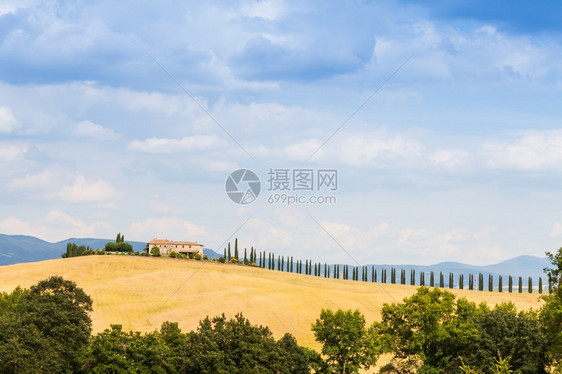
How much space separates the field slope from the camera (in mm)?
102625

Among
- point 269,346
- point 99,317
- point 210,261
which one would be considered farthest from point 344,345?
point 210,261

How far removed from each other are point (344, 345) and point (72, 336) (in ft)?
92.4

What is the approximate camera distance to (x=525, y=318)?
68.8 metres

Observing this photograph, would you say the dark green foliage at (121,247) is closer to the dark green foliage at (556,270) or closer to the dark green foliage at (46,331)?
the dark green foliage at (46,331)

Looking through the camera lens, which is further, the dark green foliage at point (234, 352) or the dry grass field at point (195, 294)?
the dry grass field at point (195, 294)

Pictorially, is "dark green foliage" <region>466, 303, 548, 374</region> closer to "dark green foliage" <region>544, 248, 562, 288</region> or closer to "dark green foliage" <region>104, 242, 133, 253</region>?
"dark green foliage" <region>544, 248, 562, 288</region>

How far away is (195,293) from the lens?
120375mm

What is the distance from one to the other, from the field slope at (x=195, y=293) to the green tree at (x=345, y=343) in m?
22.0

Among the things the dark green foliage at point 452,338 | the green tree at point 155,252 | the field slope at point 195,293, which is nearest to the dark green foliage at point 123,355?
the dark green foliage at point 452,338

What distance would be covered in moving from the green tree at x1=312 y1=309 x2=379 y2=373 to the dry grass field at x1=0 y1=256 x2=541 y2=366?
73.6 feet

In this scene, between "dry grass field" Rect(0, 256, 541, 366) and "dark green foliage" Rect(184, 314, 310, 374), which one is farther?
"dry grass field" Rect(0, 256, 541, 366)

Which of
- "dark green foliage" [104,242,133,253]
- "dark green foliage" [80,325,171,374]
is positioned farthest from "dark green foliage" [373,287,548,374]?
"dark green foliage" [104,242,133,253]

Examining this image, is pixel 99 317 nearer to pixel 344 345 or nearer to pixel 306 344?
pixel 306 344

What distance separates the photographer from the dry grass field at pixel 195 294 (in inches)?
4038
